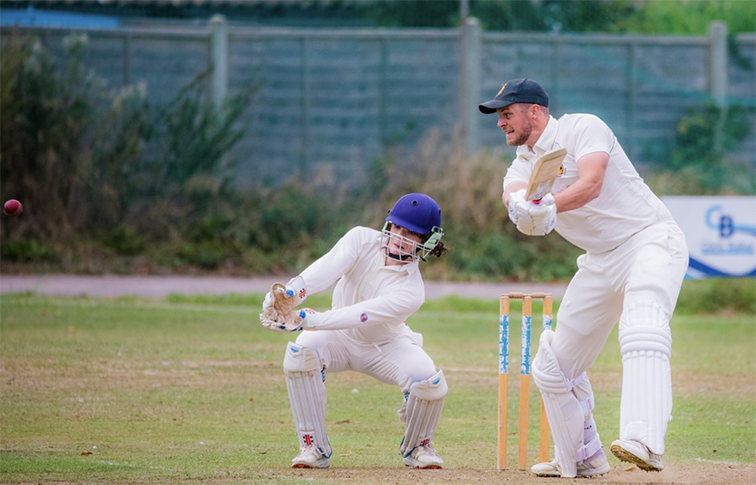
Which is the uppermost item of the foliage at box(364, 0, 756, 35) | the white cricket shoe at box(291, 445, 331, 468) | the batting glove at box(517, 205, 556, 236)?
the foliage at box(364, 0, 756, 35)

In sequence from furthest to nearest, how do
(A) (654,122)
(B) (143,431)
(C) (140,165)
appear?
(A) (654,122)
(C) (140,165)
(B) (143,431)

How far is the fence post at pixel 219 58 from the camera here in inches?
634

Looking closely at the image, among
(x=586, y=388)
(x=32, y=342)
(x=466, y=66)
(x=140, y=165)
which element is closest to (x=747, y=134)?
(x=466, y=66)

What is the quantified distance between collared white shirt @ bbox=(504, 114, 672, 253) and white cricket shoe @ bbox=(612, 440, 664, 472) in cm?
A: 103

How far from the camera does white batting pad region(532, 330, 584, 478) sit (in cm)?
550

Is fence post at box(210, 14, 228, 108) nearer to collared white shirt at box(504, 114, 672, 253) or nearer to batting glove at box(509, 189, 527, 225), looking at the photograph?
collared white shirt at box(504, 114, 672, 253)

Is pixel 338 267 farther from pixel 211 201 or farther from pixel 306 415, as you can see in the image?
pixel 211 201

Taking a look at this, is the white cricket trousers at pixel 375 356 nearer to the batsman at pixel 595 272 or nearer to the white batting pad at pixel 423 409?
the white batting pad at pixel 423 409

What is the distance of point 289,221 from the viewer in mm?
15664

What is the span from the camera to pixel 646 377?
15.7 feet

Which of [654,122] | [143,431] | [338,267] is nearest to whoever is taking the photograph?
[338,267]

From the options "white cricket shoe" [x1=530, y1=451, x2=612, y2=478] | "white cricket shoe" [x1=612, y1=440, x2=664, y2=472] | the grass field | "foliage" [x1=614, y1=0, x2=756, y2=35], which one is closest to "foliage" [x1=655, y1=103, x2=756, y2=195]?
the grass field

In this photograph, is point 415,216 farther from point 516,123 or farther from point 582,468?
point 582,468

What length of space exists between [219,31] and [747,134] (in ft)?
25.2
